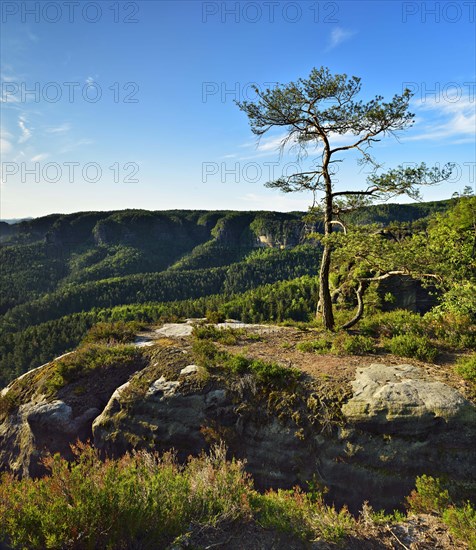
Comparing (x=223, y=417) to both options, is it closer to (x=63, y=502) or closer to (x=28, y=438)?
(x=63, y=502)

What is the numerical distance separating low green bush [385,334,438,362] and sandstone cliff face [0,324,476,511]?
119 cm

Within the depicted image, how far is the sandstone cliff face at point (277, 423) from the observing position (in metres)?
8.65

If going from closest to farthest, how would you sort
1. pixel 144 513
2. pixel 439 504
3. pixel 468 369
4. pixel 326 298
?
pixel 144 513 → pixel 439 504 → pixel 468 369 → pixel 326 298

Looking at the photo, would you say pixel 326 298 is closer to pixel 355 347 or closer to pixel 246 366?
pixel 355 347

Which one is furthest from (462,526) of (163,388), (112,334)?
(112,334)

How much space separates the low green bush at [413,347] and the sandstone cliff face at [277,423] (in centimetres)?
119

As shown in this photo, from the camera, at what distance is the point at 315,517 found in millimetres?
5965

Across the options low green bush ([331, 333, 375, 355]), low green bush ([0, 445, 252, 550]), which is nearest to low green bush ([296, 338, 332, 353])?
low green bush ([331, 333, 375, 355])

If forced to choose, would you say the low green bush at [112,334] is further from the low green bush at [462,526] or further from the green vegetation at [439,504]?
the low green bush at [462,526]

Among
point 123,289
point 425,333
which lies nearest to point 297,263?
point 123,289

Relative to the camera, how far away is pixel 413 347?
11.9 m

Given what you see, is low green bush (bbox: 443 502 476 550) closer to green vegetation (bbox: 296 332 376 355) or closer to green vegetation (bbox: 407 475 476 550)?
green vegetation (bbox: 407 475 476 550)

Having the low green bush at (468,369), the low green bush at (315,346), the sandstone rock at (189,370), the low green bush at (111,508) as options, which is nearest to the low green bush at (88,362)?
the sandstone rock at (189,370)

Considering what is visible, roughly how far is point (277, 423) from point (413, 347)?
6.07 meters
